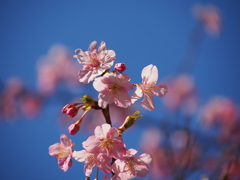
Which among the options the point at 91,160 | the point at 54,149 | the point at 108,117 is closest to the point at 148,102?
the point at 108,117

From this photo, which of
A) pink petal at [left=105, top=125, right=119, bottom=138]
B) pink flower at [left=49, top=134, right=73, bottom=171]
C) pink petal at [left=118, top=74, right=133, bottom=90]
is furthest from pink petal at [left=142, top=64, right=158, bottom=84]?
pink flower at [left=49, top=134, right=73, bottom=171]

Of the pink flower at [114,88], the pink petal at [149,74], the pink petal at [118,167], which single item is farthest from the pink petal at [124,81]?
the pink petal at [118,167]

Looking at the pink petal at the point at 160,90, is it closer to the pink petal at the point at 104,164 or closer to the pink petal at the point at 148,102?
the pink petal at the point at 148,102

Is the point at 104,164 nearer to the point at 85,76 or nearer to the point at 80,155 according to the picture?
the point at 80,155

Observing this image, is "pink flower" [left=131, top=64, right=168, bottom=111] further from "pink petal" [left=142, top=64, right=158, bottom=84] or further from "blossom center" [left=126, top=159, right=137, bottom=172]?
"blossom center" [left=126, top=159, right=137, bottom=172]

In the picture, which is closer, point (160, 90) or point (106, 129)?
point (106, 129)

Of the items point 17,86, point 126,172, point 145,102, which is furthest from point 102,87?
point 17,86

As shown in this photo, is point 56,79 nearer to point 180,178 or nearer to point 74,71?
point 74,71
